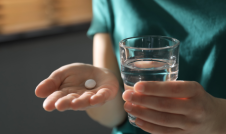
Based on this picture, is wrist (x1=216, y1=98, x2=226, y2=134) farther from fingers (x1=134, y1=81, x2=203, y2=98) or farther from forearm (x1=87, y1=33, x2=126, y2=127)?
forearm (x1=87, y1=33, x2=126, y2=127)

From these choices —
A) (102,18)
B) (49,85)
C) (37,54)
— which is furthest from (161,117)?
(37,54)

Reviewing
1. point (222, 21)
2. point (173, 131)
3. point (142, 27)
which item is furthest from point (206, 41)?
point (173, 131)

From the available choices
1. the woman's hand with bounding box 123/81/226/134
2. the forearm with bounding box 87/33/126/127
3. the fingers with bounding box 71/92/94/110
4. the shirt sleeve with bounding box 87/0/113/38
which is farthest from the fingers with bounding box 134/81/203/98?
the shirt sleeve with bounding box 87/0/113/38

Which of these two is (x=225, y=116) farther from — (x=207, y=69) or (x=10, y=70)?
(x=10, y=70)

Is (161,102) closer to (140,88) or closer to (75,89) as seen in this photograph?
(140,88)

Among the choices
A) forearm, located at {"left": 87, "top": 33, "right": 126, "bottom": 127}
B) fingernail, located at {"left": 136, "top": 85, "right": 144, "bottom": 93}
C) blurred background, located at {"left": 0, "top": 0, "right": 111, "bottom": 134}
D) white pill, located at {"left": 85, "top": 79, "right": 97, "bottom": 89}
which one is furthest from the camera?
blurred background, located at {"left": 0, "top": 0, "right": 111, "bottom": 134}

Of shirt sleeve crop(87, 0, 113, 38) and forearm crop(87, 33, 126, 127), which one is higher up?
shirt sleeve crop(87, 0, 113, 38)

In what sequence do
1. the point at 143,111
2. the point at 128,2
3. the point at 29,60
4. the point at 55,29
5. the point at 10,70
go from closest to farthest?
the point at 143,111 < the point at 128,2 < the point at 10,70 < the point at 29,60 < the point at 55,29
